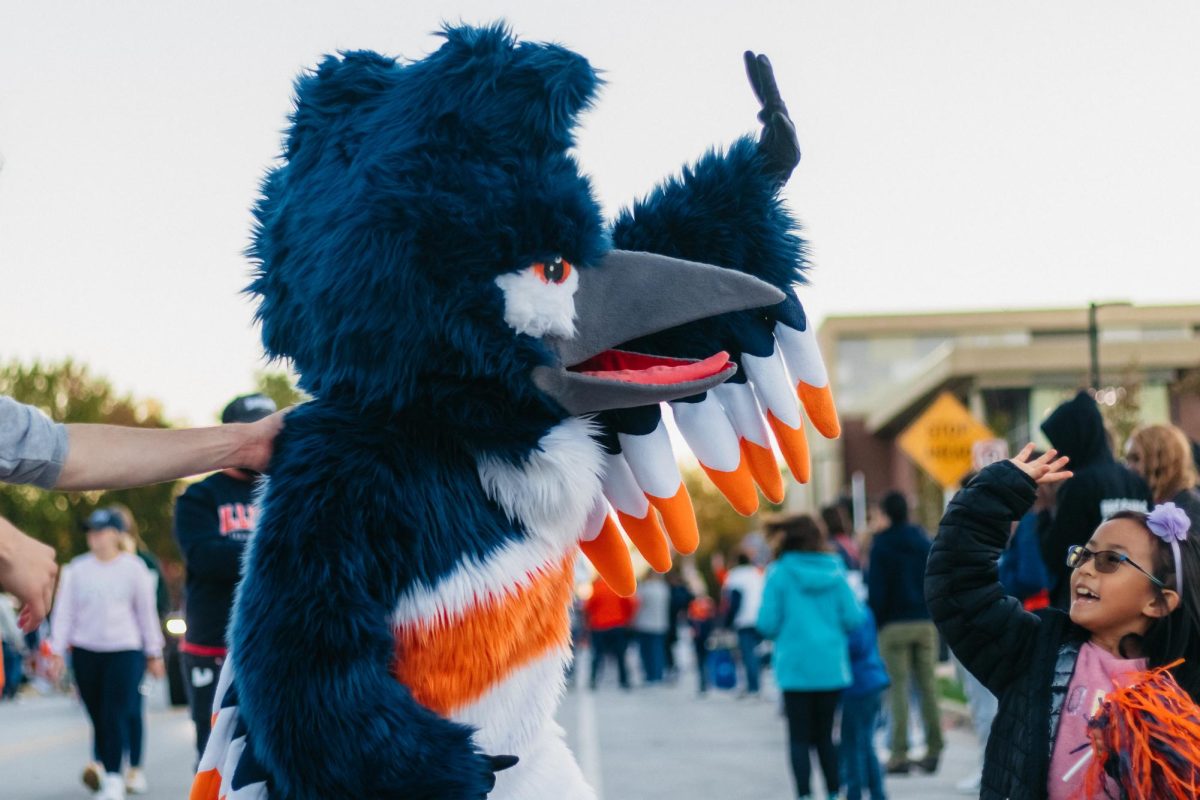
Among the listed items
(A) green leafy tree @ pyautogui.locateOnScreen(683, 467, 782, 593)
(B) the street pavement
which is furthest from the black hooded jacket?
(A) green leafy tree @ pyautogui.locateOnScreen(683, 467, 782, 593)

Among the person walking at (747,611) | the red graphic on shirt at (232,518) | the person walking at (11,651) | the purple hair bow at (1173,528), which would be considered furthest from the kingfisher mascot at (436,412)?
the person walking at (747,611)

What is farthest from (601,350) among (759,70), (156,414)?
(156,414)

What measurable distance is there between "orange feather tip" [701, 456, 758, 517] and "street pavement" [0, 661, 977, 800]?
210 inches

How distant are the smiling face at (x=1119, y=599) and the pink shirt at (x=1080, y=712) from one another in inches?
2.6

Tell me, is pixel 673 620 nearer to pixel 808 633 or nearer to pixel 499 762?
pixel 808 633

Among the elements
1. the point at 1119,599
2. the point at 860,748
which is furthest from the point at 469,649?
the point at 860,748

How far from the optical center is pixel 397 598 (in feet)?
9.53

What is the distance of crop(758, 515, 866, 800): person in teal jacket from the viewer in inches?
303

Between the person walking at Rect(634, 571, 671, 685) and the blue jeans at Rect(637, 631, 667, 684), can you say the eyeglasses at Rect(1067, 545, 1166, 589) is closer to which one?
the person walking at Rect(634, 571, 671, 685)

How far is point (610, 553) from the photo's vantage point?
3.62 m

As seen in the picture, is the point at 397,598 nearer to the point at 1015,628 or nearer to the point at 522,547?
the point at 522,547

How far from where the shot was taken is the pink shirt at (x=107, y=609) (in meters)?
8.64

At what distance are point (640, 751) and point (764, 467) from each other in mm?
8085

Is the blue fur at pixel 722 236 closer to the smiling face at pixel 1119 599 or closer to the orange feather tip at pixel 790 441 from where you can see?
the orange feather tip at pixel 790 441
